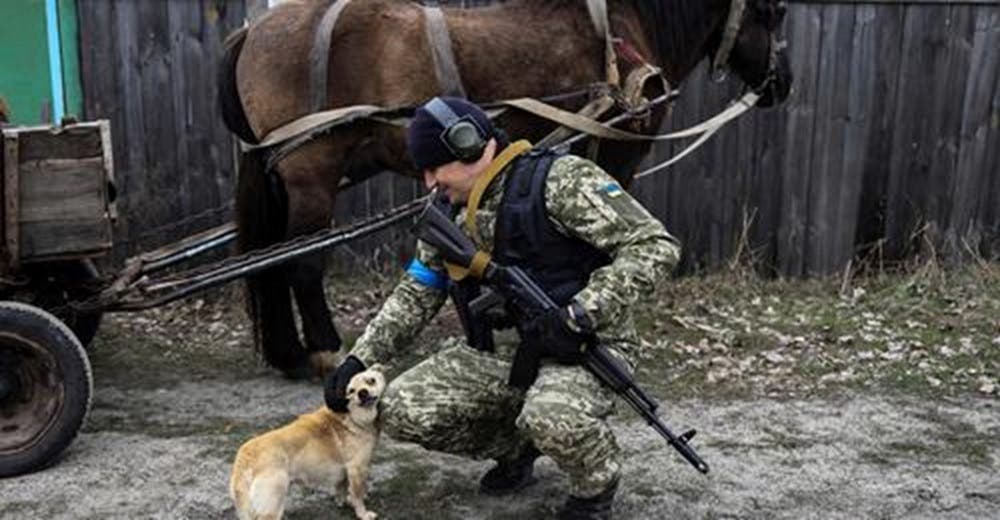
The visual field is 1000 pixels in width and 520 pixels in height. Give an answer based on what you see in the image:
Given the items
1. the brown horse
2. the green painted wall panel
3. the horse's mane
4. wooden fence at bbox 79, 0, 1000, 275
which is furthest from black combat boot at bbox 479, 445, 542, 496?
the green painted wall panel

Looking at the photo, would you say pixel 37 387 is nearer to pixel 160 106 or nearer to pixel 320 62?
pixel 320 62

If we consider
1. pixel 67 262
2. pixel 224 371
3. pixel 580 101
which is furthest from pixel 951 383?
pixel 67 262

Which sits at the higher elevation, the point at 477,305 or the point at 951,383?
the point at 477,305

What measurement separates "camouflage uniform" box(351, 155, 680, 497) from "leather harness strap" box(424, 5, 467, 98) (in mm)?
1348

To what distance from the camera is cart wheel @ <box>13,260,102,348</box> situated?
4.45 metres

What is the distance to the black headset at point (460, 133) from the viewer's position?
325cm

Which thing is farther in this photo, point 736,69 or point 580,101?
point 736,69

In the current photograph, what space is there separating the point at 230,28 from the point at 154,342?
2.00m

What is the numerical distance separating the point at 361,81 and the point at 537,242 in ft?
5.97

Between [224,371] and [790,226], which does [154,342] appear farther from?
[790,226]

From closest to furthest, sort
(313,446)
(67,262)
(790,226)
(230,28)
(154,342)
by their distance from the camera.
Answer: (313,446) < (67,262) < (154,342) < (230,28) < (790,226)

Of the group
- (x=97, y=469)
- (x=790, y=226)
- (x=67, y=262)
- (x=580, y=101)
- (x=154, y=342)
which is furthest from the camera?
(x=790, y=226)

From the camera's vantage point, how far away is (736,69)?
5.68 m

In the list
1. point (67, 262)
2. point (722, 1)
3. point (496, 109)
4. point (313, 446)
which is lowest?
point (313, 446)
